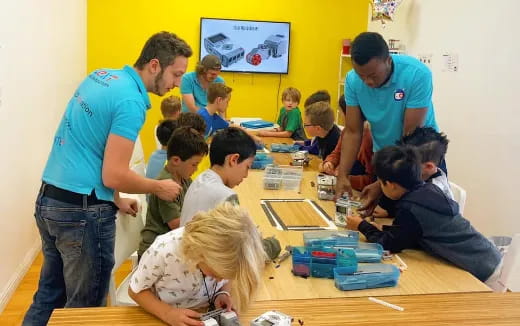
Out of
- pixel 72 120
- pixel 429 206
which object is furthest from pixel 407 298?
pixel 72 120

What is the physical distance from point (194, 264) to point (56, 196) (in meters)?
0.82

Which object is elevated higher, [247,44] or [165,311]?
[247,44]

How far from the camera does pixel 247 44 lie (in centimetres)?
612

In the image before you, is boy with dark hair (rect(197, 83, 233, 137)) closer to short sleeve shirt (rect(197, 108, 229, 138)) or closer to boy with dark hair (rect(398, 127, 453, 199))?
short sleeve shirt (rect(197, 108, 229, 138))

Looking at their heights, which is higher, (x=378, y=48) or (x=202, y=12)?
(x=202, y=12)

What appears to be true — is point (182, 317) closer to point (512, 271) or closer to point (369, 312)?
point (369, 312)

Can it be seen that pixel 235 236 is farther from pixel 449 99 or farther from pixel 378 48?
pixel 449 99

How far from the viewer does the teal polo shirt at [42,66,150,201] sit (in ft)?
5.99

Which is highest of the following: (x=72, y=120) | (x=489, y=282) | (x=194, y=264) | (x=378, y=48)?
(x=378, y=48)

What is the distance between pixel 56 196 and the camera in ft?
6.14

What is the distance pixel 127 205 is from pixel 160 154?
78 centimetres

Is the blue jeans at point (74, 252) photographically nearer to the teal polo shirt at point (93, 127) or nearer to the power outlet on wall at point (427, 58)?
the teal polo shirt at point (93, 127)

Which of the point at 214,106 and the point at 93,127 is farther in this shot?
the point at 214,106

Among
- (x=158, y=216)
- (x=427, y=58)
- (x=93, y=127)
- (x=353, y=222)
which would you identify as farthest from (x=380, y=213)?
(x=427, y=58)
